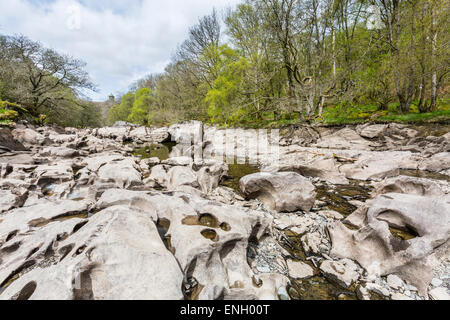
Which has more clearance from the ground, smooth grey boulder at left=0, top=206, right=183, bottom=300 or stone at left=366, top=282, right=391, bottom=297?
smooth grey boulder at left=0, top=206, right=183, bottom=300

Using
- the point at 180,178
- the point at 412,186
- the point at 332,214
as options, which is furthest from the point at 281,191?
the point at 180,178

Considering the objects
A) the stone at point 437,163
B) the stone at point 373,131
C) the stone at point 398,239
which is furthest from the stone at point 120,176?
the stone at point 373,131

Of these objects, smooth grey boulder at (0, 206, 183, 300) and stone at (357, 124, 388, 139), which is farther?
stone at (357, 124, 388, 139)

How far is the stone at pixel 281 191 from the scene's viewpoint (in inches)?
162

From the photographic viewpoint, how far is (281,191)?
4.29 m

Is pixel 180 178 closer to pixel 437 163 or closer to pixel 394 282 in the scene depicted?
pixel 394 282

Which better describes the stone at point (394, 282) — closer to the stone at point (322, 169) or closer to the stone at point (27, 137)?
the stone at point (322, 169)

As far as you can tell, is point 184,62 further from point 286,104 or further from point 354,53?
point 354,53

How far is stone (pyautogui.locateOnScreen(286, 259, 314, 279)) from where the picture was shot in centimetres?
243

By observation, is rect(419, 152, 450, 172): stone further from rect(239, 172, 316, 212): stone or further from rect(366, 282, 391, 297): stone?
rect(366, 282, 391, 297): stone

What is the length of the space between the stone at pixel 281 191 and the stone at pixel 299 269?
158 centimetres

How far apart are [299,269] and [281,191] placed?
198 cm

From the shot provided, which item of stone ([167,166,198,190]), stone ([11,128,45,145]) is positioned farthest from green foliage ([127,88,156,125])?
stone ([167,166,198,190])

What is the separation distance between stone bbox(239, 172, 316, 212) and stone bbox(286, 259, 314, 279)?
1.58 m
